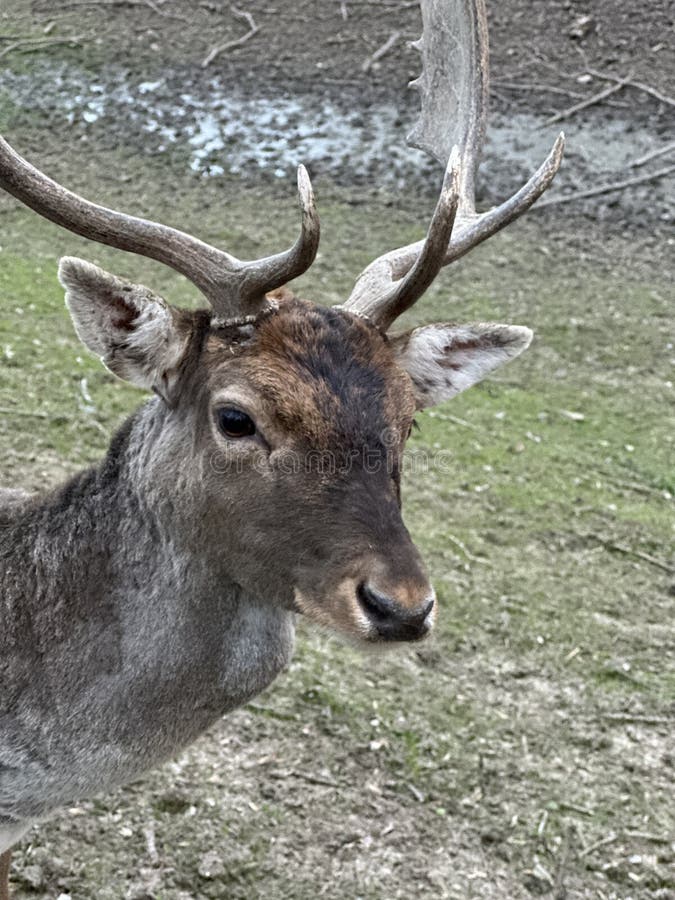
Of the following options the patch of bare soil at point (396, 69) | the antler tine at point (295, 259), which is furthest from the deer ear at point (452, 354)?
the patch of bare soil at point (396, 69)

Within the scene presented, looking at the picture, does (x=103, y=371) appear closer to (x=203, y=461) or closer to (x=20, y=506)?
(x=20, y=506)

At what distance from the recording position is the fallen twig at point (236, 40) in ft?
40.6

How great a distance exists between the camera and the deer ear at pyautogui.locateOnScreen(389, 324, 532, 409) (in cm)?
354

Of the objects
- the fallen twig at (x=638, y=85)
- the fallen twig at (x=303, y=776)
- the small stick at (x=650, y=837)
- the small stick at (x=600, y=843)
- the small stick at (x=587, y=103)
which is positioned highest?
the fallen twig at (x=638, y=85)

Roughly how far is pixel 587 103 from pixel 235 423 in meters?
9.49

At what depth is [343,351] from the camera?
310cm

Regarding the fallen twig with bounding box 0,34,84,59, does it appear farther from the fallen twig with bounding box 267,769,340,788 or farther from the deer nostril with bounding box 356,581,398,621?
the deer nostril with bounding box 356,581,398,621

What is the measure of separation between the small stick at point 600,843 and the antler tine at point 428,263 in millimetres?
2555

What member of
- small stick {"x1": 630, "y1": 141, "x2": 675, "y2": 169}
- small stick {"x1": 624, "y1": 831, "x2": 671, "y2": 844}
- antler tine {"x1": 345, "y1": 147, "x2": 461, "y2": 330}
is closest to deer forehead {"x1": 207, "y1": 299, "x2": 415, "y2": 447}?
antler tine {"x1": 345, "y1": 147, "x2": 461, "y2": 330}

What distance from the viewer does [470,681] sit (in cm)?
536

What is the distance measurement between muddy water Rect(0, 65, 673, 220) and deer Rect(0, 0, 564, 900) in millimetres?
7540

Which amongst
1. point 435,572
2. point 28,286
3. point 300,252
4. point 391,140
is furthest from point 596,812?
point 391,140

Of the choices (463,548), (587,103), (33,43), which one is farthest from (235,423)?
(33,43)

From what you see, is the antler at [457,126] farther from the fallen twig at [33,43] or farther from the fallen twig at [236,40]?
the fallen twig at [33,43]
